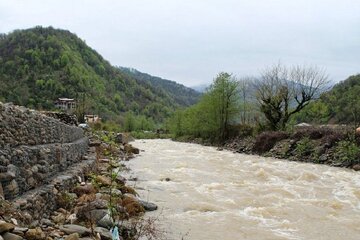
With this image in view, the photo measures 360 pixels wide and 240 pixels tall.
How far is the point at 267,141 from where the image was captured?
26703mm

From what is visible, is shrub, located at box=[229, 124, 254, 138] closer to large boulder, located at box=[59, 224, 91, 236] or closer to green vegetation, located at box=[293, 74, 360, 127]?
green vegetation, located at box=[293, 74, 360, 127]

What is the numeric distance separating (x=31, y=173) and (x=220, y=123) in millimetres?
33640

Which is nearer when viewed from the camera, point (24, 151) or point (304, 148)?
point (24, 151)

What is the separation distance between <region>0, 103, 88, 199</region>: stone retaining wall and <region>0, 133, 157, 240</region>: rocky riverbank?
44cm

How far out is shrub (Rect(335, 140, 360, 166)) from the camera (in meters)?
18.5

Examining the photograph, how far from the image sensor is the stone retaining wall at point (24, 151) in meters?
6.19

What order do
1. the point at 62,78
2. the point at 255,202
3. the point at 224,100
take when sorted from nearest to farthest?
the point at 255,202
the point at 224,100
the point at 62,78

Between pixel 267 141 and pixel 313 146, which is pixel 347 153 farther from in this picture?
pixel 267 141

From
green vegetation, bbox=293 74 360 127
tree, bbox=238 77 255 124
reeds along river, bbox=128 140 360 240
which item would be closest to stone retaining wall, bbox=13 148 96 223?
reeds along river, bbox=128 140 360 240

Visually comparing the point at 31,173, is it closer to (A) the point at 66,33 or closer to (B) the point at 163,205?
(B) the point at 163,205

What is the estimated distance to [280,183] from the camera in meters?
13.4

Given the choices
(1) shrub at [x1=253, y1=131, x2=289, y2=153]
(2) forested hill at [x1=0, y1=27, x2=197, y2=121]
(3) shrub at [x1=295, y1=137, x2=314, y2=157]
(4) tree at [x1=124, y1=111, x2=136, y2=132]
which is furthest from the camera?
(4) tree at [x1=124, y1=111, x2=136, y2=132]

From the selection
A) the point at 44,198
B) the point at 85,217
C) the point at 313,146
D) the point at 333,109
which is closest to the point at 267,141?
the point at 313,146

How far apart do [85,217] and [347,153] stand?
1588cm
